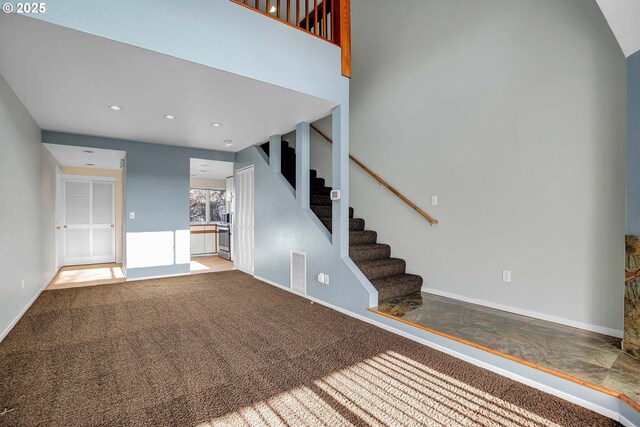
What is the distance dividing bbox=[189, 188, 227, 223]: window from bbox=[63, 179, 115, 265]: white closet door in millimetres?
2049

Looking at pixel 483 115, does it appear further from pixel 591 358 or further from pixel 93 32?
pixel 93 32

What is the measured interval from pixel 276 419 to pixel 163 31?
2908 mm

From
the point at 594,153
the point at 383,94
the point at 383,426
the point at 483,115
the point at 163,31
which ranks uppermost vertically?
the point at 383,94

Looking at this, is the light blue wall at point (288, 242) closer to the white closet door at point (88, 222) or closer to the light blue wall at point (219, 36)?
the light blue wall at point (219, 36)

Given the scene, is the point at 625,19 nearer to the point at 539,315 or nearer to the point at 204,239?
the point at 539,315

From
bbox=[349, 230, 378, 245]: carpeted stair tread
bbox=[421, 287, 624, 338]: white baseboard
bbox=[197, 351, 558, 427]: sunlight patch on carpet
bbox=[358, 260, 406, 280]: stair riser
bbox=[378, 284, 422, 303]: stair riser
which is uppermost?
bbox=[349, 230, 378, 245]: carpeted stair tread

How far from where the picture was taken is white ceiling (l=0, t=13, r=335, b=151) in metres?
2.42

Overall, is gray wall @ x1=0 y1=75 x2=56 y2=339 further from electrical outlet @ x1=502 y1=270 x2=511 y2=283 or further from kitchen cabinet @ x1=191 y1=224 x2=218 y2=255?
electrical outlet @ x1=502 y1=270 x2=511 y2=283

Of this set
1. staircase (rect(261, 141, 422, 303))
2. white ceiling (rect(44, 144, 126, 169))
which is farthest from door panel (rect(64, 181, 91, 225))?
staircase (rect(261, 141, 422, 303))

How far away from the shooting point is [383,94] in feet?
15.8

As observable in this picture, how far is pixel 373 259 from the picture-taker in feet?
14.4

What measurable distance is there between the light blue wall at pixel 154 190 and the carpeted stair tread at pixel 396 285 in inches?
152

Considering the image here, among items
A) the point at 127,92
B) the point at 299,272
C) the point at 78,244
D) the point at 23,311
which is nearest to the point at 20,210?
the point at 23,311

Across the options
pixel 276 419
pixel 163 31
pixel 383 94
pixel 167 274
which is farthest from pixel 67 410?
pixel 383 94
